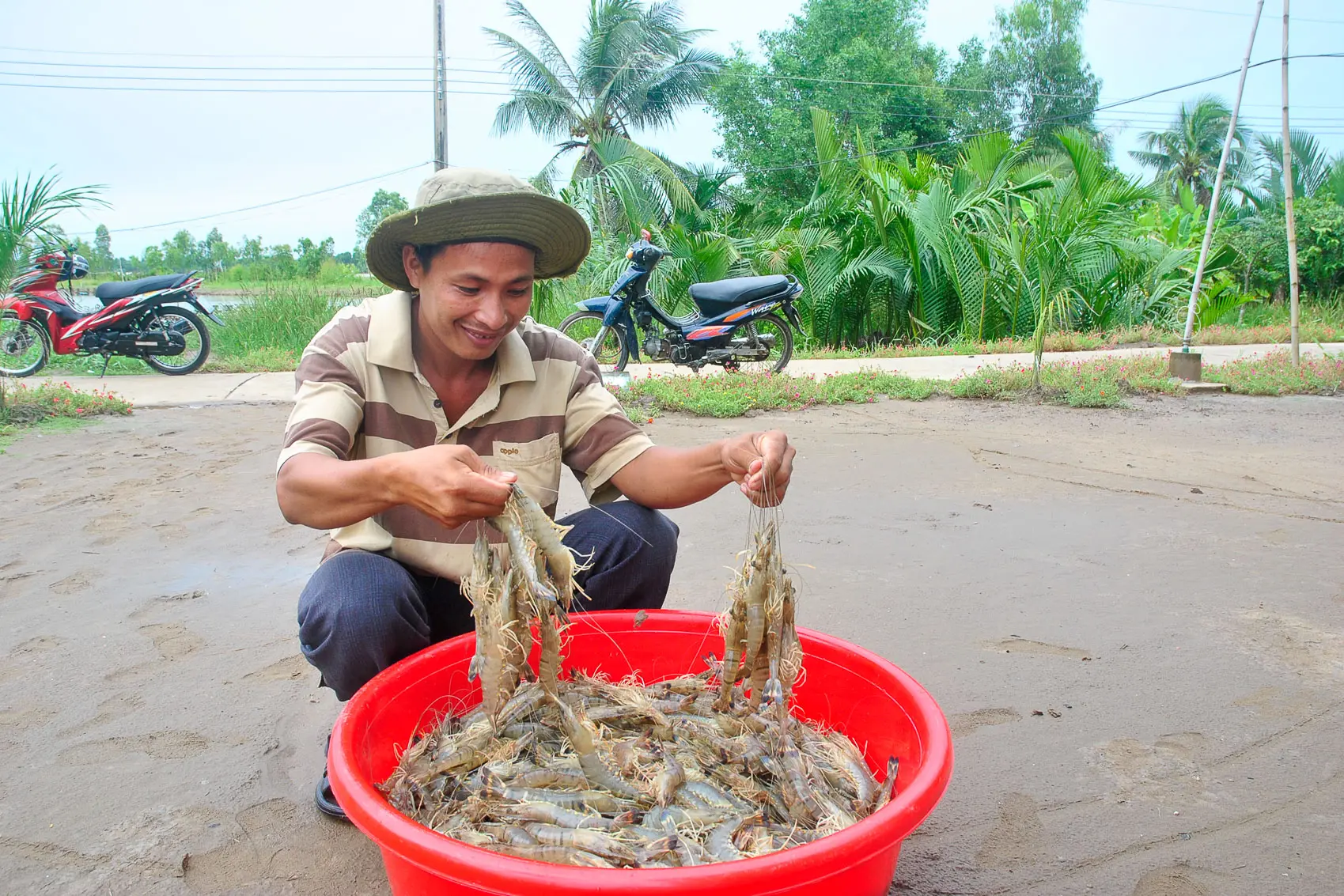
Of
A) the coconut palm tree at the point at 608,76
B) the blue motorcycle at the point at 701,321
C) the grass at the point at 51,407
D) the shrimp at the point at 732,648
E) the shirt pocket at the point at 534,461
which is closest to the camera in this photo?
the shrimp at the point at 732,648

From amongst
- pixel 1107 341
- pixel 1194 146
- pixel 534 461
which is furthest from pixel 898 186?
pixel 1194 146

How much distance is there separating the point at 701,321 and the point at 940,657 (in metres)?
6.66

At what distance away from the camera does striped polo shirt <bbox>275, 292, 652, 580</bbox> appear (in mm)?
2057

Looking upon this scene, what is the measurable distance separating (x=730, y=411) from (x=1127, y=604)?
3.98m

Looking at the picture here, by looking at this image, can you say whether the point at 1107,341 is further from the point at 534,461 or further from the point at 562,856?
the point at 562,856

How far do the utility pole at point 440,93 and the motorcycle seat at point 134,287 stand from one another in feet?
25.6

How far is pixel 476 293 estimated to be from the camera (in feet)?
6.69

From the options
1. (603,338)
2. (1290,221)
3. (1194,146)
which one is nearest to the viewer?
(603,338)

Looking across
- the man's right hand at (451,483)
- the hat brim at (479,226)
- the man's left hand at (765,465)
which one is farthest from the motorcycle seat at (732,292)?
the man's right hand at (451,483)

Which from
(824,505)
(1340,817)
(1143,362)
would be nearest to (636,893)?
(1340,817)

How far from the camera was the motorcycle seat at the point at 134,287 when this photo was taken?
9328 mm

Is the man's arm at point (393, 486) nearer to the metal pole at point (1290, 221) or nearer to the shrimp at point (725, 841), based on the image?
the shrimp at point (725, 841)

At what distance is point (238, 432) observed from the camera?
261 inches

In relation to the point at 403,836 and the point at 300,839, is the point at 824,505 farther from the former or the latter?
the point at 403,836
